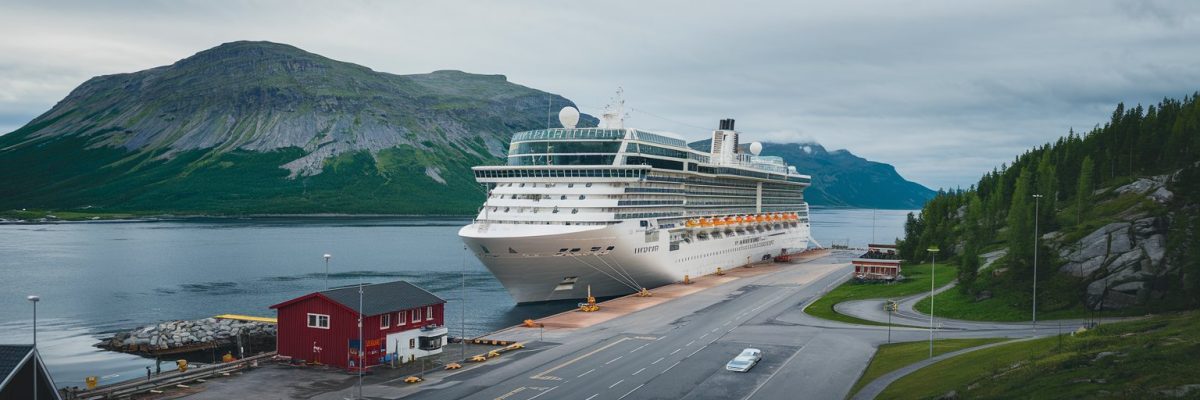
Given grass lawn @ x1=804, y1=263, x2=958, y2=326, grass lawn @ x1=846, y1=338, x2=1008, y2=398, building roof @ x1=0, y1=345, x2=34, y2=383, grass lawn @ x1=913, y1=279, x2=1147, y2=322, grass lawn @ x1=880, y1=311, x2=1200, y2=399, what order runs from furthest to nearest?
1. grass lawn @ x1=804, y1=263, x2=958, y2=326
2. grass lawn @ x1=913, y1=279, x2=1147, y2=322
3. grass lawn @ x1=846, y1=338, x2=1008, y2=398
4. building roof @ x1=0, y1=345, x2=34, y2=383
5. grass lawn @ x1=880, y1=311, x2=1200, y2=399

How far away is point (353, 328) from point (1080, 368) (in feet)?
109

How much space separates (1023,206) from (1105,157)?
121ft

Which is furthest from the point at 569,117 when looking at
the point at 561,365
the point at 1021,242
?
the point at 1021,242

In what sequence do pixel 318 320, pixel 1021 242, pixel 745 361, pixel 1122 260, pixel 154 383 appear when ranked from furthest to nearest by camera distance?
Result: pixel 1021 242 < pixel 1122 260 < pixel 318 320 < pixel 745 361 < pixel 154 383

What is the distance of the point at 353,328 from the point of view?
42.5m

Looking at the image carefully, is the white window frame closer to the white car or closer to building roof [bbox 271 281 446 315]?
building roof [bbox 271 281 446 315]

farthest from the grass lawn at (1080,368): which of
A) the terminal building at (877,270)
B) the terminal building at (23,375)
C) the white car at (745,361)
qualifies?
the terminal building at (877,270)

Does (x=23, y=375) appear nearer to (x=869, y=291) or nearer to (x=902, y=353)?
(x=902, y=353)

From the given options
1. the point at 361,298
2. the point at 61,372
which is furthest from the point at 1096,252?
the point at 61,372

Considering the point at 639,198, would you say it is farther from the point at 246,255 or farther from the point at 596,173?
the point at 246,255

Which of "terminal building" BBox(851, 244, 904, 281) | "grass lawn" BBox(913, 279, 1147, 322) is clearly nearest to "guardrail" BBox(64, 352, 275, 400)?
"grass lawn" BBox(913, 279, 1147, 322)

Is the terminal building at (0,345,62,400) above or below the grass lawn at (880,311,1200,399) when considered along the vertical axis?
below

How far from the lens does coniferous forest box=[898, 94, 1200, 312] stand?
164 feet

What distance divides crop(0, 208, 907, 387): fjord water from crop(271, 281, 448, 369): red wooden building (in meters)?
13.1
